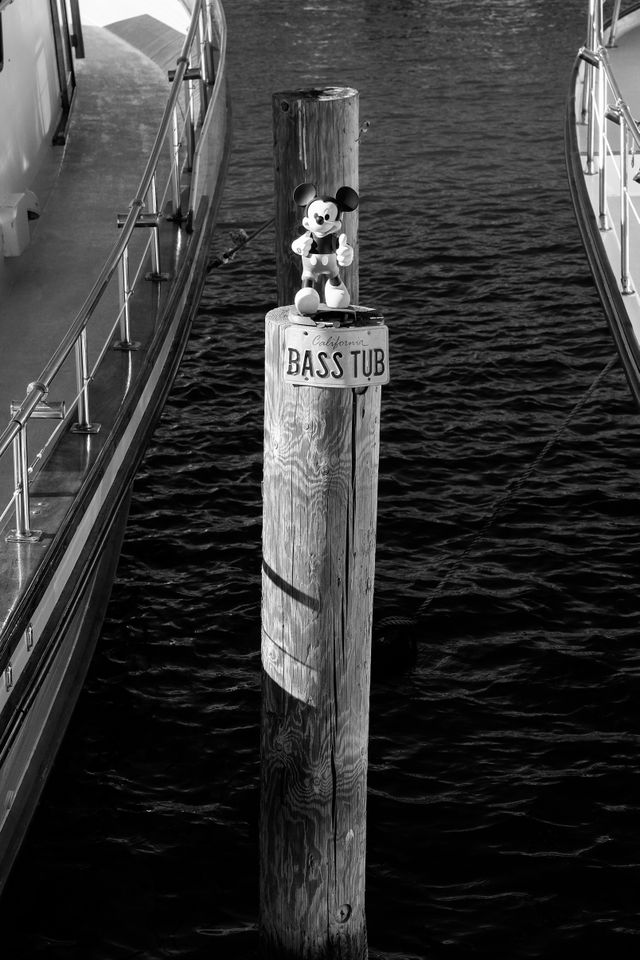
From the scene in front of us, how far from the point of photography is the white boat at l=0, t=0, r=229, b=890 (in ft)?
17.9

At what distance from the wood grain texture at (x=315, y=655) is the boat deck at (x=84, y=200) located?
6.53 feet

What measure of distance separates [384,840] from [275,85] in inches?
650

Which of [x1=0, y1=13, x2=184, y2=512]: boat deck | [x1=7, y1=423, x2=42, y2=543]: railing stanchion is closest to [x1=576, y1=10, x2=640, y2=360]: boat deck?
[x1=0, y1=13, x2=184, y2=512]: boat deck

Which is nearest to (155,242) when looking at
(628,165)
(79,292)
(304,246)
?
(79,292)

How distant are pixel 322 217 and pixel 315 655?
1.39 m

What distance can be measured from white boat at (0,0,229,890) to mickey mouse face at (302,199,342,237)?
4.51ft

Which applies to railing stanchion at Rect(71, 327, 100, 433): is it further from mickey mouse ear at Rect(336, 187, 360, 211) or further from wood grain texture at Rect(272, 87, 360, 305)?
mickey mouse ear at Rect(336, 187, 360, 211)

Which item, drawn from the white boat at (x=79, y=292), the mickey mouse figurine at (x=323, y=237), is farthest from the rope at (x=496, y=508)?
the mickey mouse figurine at (x=323, y=237)

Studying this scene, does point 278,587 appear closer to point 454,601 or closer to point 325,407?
point 325,407

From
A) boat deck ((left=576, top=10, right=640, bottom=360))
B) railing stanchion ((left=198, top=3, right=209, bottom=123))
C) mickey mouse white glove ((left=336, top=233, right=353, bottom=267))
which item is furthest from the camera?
railing stanchion ((left=198, top=3, right=209, bottom=123))

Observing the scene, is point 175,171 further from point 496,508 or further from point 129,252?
point 496,508

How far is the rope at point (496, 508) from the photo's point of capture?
7443mm

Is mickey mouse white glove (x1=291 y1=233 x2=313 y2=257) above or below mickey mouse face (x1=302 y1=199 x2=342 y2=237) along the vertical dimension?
below

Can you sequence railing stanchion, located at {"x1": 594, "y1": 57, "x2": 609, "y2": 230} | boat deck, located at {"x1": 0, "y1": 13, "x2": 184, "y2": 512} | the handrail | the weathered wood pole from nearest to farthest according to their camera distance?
1. the weathered wood pole
2. the handrail
3. boat deck, located at {"x1": 0, "y1": 13, "x2": 184, "y2": 512}
4. railing stanchion, located at {"x1": 594, "y1": 57, "x2": 609, "y2": 230}
